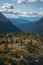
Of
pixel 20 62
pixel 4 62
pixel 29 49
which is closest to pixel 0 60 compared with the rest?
pixel 4 62

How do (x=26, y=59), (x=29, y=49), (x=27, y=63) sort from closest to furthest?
(x=27, y=63)
(x=26, y=59)
(x=29, y=49)

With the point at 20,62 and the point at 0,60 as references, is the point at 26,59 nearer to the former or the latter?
the point at 20,62

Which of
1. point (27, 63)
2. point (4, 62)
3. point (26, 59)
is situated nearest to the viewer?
point (4, 62)

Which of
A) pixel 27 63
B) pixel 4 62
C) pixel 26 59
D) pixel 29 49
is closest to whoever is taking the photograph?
pixel 4 62

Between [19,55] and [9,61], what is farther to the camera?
[19,55]

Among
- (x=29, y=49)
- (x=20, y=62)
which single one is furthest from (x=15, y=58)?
(x=29, y=49)

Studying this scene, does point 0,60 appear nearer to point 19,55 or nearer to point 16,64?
point 16,64

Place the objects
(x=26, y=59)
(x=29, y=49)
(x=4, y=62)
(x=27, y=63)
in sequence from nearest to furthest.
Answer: (x=4, y=62) < (x=27, y=63) < (x=26, y=59) < (x=29, y=49)

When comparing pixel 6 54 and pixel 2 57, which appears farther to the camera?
pixel 6 54
